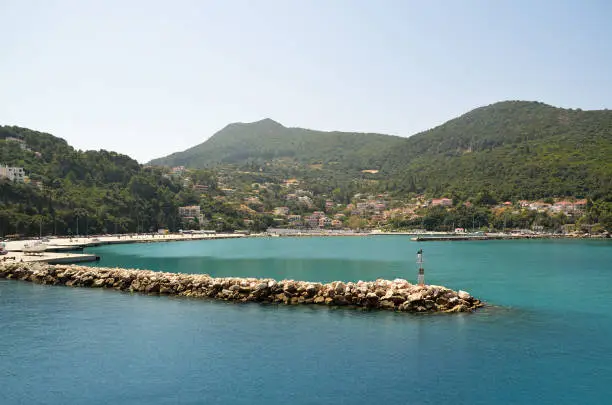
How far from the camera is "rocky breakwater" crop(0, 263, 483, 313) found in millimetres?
20250

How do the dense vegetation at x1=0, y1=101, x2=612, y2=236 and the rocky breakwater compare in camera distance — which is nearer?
the rocky breakwater

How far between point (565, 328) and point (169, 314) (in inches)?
540

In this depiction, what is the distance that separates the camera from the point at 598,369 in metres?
13.8

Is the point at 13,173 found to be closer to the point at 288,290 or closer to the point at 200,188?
the point at 200,188

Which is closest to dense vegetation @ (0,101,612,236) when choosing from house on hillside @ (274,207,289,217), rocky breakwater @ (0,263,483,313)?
house on hillside @ (274,207,289,217)

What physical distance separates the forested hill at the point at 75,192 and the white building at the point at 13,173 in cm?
155

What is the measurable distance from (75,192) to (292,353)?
77666 millimetres

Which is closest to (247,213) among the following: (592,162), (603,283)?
(592,162)

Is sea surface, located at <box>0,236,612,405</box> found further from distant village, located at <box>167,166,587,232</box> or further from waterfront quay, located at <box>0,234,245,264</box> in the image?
→ distant village, located at <box>167,166,587,232</box>

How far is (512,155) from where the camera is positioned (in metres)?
135

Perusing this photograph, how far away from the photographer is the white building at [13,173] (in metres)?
72.7

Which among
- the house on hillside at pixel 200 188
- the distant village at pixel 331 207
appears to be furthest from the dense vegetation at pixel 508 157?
the house on hillside at pixel 200 188

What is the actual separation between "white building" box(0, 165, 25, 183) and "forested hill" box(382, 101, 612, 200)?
87.9 meters

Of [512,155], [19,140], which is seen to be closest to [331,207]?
[512,155]
